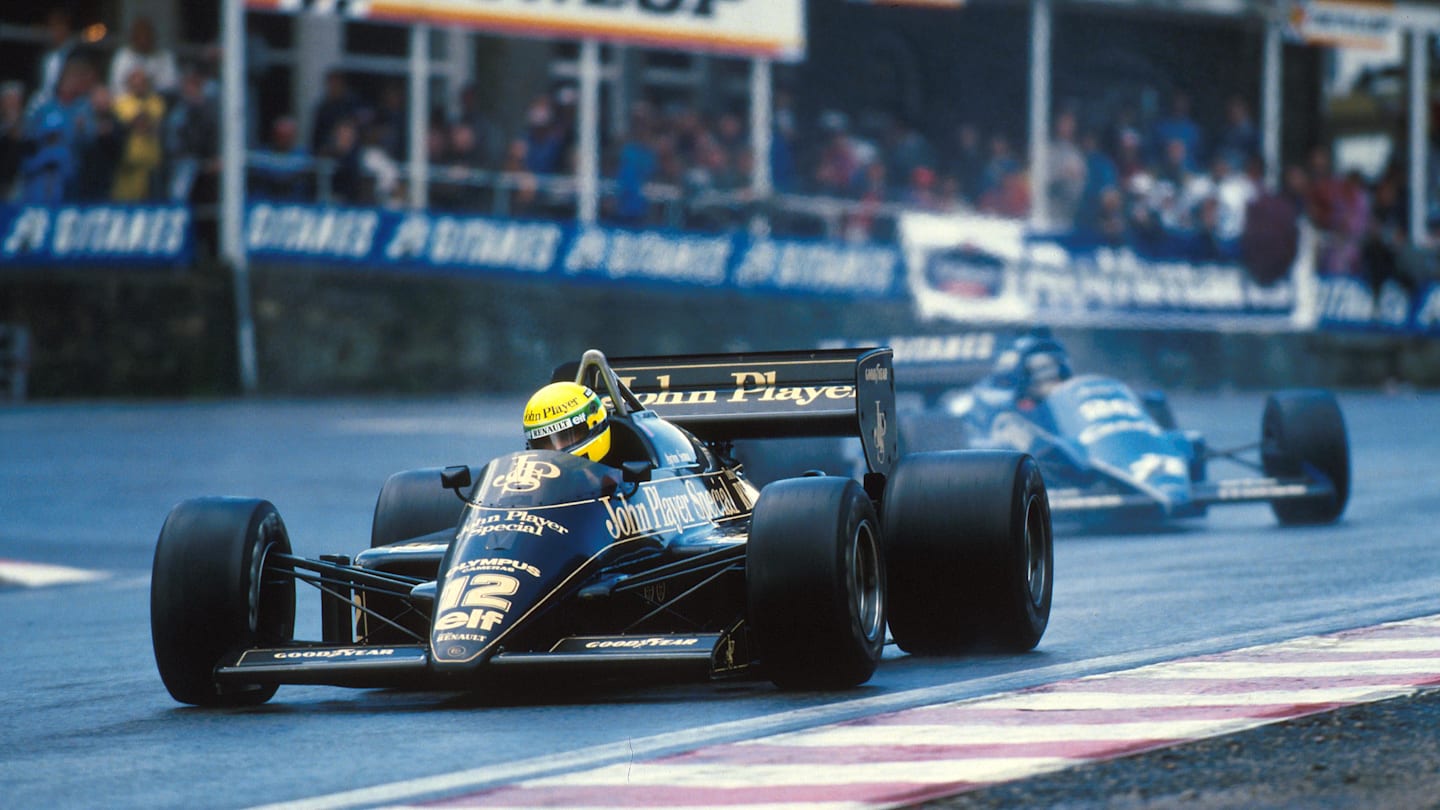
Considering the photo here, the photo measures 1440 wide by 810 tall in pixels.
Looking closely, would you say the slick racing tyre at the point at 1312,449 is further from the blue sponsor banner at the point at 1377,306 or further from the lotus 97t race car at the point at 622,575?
the blue sponsor banner at the point at 1377,306

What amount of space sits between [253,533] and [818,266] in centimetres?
1872

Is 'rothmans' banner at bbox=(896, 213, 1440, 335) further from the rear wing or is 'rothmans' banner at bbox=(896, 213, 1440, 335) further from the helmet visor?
the helmet visor

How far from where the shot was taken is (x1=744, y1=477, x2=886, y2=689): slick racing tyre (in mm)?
7191

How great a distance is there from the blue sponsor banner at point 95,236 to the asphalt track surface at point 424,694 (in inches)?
133

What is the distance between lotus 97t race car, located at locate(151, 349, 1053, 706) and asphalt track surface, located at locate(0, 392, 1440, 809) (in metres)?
0.16

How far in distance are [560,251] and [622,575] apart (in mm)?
17132

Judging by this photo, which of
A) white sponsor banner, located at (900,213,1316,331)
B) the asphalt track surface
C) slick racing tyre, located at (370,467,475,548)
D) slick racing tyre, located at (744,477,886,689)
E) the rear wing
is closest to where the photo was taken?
the asphalt track surface

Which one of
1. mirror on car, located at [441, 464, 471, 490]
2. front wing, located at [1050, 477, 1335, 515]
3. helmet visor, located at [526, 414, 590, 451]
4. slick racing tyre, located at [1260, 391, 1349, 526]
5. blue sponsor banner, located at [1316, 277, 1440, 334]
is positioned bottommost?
blue sponsor banner, located at [1316, 277, 1440, 334]

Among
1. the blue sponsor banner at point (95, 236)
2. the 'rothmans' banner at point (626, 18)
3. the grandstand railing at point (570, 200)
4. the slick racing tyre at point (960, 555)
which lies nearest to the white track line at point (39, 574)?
the slick racing tyre at point (960, 555)

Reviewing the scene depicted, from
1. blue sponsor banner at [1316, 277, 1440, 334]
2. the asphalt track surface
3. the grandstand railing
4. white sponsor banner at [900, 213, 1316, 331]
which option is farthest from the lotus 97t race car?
blue sponsor banner at [1316, 277, 1440, 334]

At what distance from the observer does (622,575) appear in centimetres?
762

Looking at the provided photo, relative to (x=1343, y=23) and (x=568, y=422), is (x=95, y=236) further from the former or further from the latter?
(x=1343, y=23)

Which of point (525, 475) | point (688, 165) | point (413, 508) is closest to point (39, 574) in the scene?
point (413, 508)

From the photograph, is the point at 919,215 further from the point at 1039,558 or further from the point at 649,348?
the point at 1039,558
